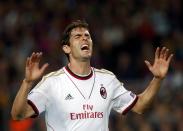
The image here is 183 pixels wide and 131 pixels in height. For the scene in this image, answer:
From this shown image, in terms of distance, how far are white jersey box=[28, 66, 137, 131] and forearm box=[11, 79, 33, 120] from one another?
231mm

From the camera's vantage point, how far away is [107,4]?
1634 cm

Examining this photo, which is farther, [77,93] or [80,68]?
[80,68]

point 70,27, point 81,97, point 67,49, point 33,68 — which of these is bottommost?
point 81,97

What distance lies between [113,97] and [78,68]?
1.77ft

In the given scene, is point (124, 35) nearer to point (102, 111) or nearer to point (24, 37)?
point (24, 37)

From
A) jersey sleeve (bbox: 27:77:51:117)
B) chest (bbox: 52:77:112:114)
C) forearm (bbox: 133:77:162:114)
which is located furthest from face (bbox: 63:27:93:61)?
forearm (bbox: 133:77:162:114)

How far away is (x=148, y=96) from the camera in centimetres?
817

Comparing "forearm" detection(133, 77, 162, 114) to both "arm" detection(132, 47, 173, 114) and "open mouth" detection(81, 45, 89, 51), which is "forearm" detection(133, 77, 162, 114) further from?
"open mouth" detection(81, 45, 89, 51)

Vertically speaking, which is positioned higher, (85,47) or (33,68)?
(85,47)

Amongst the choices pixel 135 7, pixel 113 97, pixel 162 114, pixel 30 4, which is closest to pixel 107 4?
pixel 135 7

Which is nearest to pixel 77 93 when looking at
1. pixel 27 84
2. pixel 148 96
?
pixel 27 84

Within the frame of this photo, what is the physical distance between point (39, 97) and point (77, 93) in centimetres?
46

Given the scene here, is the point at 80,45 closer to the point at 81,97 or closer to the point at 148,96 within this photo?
the point at 81,97

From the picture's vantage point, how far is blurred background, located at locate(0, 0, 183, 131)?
1253 centimetres
